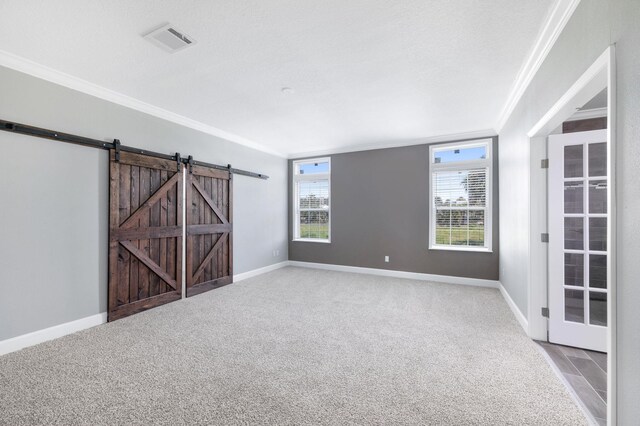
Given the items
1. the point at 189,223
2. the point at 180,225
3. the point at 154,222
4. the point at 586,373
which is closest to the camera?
the point at 586,373

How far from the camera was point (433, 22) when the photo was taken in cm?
207

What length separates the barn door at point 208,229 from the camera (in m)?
4.27

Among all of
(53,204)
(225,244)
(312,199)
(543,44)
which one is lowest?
(225,244)

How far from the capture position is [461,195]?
4.98 m

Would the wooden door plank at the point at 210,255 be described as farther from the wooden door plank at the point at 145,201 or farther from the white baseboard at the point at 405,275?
the white baseboard at the point at 405,275

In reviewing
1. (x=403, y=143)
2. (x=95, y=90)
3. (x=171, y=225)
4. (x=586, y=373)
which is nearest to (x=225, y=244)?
(x=171, y=225)

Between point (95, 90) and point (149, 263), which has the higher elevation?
point (95, 90)

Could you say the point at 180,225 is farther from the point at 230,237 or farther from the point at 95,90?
the point at 95,90

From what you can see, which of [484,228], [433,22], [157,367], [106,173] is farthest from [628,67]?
[106,173]

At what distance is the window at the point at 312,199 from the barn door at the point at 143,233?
9.67 feet

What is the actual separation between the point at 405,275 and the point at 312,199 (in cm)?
266

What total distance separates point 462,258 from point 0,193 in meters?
5.99

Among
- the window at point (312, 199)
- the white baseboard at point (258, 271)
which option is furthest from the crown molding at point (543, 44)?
the white baseboard at point (258, 271)

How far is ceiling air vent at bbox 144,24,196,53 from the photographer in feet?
7.05
